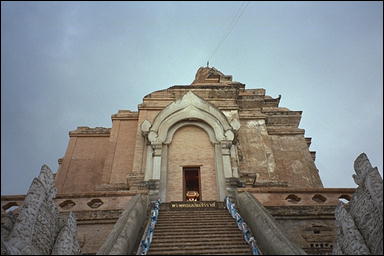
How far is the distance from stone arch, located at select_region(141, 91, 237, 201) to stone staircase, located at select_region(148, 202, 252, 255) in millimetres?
2307

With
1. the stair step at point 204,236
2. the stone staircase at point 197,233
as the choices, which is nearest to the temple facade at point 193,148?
the stone staircase at point 197,233

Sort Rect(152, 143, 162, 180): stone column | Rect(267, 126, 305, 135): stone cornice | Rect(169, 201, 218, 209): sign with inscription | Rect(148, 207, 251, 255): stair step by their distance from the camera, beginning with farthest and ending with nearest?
Rect(267, 126, 305, 135): stone cornice < Rect(152, 143, 162, 180): stone column < Rect(169, 201, 218, 209): sign with inscription < Rect(148, 207, 251, 255): stair step

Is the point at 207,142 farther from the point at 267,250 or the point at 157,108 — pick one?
the point at 267,250

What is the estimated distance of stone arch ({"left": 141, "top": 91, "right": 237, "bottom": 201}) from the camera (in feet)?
41.7

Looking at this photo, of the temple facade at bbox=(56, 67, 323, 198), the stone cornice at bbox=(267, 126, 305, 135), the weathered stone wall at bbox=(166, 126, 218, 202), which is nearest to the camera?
the weathered stone wall at bbox=(166, 126, 218, 202)

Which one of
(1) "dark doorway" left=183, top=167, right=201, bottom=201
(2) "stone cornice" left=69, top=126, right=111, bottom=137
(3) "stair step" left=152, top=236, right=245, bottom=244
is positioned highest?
(2) "stone cornice" left=69, top=126, right=111, bottom=137

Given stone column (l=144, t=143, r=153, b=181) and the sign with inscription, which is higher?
stone column (l=144, t=143, r=153, b=181)

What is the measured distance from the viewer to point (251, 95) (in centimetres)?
1786

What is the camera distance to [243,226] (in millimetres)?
8305

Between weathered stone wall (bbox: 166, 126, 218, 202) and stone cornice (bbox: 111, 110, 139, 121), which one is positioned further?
stone cornice (bbox: 111, 110, 139, 121)

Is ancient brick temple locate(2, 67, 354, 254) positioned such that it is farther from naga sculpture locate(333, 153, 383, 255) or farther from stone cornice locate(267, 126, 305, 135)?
naga sculpture locate(333, 153, 383, 255)

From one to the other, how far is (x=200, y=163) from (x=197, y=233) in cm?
531

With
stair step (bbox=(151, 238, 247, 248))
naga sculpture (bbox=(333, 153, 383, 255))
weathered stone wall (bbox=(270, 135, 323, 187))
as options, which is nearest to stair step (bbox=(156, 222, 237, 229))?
stair step (bbox=(151, 238, 247, 248))

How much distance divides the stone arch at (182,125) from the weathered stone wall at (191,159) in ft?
0.78
